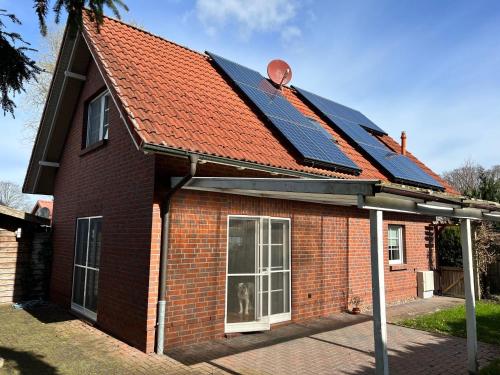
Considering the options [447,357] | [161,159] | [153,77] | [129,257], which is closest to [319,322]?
[447,357]

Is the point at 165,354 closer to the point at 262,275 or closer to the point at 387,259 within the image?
the point at 262,275

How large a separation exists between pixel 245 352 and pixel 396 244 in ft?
24.5

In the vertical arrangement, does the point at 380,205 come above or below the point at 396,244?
above

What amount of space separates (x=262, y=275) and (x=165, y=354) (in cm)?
246

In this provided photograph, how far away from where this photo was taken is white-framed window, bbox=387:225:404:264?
39.7ft

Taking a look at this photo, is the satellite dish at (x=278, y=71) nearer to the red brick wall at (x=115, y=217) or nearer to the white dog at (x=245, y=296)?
the red brick wall at (x=115, y=217)

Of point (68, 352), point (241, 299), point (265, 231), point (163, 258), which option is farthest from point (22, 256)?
point (265, 231)

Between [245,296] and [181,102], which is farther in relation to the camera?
[181,102]

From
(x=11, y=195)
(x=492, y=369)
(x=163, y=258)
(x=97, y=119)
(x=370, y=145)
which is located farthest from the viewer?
(x=11, y=195)

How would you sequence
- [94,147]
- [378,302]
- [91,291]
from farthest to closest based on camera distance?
[94,147] < [91,291] < [378,302]

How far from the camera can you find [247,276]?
7.75 meters

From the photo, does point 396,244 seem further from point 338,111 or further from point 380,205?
point 380,205

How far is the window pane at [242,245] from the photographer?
7590 millimetres

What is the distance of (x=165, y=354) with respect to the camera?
20.6 ft
